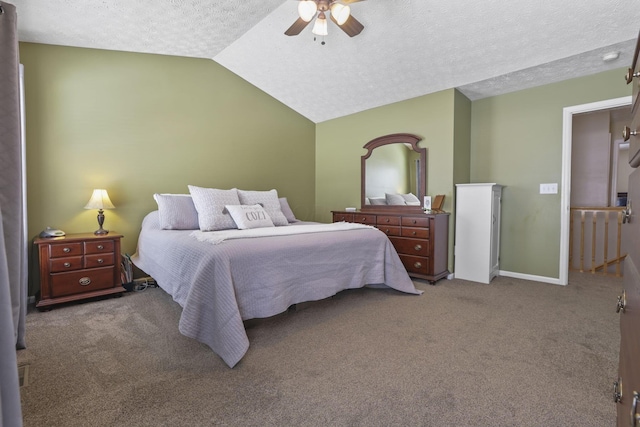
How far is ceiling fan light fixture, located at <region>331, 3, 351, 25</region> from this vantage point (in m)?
2.29

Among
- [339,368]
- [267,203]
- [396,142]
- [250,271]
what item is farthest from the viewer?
[396,142]

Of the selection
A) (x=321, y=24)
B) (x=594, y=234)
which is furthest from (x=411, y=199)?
(x=594, y=234)

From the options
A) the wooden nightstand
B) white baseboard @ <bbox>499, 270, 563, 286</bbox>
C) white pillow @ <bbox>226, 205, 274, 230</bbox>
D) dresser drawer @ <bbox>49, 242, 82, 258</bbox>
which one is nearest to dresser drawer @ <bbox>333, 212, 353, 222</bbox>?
white pillow @ <bbox>226, 205, 274, 230</bbox>

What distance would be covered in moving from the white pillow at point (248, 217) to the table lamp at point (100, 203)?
3.83ft

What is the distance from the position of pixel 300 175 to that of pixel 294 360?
3.59m

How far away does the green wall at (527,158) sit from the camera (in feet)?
11.4

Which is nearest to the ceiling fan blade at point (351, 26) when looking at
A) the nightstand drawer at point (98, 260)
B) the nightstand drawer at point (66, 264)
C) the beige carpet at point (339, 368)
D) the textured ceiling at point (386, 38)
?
the textured ceiling at point (386, 38)

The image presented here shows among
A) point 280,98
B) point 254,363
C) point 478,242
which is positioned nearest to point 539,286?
point 478,242

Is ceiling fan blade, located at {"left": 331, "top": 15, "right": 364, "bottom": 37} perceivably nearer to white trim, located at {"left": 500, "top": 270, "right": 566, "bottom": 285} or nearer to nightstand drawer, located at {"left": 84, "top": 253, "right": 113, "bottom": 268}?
nightstand drawer, located at {"left": 84, "top": 253, "right": 113, "bottom": 268}

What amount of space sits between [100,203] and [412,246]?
3.32 meters

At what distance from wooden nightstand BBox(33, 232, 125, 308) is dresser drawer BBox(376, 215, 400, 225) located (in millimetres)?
2869

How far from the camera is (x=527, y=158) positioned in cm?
371

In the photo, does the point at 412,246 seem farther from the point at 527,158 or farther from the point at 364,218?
the point at 527,158

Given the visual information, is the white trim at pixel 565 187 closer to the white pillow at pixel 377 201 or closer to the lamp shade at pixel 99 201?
the white pillow at pixel 377 201
